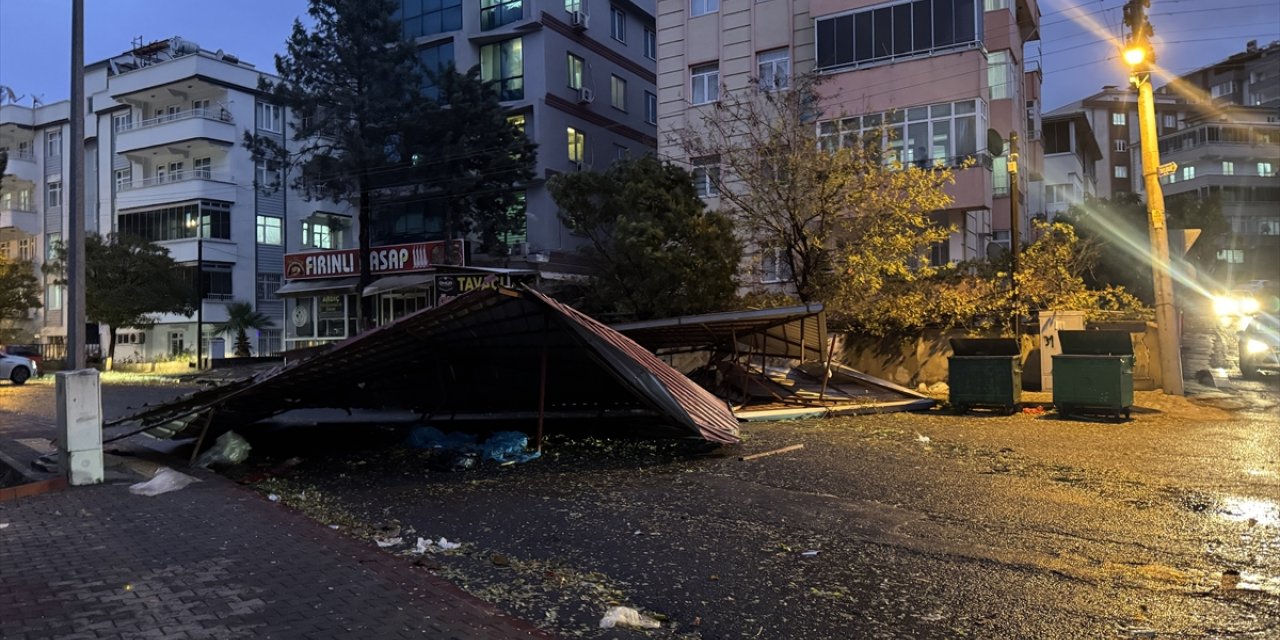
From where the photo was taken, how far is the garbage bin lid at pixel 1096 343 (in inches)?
530

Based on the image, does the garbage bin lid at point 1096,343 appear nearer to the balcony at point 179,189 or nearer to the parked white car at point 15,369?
the parked white car at point 15,369

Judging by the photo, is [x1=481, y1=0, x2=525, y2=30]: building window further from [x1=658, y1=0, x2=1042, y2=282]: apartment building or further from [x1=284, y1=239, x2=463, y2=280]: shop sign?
[x1=284, y1=239, x2=463, y2=280]: shop sign

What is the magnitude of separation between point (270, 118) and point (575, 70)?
20.4 meters

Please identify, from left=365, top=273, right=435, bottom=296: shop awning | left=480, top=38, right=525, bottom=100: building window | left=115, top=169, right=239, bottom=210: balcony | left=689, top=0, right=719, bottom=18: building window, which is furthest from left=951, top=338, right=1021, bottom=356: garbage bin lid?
left=115, top=169, right=239, bottom=210: balcony

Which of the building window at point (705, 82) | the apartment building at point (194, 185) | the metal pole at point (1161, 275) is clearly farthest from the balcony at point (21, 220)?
the metal pole at point (1161, 275)

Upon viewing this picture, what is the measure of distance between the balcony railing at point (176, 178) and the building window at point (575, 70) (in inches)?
817

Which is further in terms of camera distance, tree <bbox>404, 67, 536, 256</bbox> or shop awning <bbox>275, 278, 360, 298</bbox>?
shop awning <bbox>275, 278, 360, 298</bbox>

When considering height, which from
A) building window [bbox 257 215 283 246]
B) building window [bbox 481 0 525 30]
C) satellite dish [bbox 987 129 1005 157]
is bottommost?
satellite dish [bbox 987 129 1005 157]

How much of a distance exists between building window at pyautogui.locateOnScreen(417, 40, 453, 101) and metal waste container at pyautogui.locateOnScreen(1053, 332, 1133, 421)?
26650 millimetres

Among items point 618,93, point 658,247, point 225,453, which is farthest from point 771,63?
point 225,453

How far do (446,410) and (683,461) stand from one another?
17.5 feet

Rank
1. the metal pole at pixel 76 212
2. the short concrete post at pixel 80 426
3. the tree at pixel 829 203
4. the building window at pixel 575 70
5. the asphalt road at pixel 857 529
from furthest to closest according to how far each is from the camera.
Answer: the building window at pixel 575 70
the tree at pixel 829 203
the metal pole at pixel 76 212
the short concrete post at pixel 80 426
the asphalt road at pixel 857 529

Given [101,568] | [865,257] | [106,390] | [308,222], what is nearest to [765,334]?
[865,257]

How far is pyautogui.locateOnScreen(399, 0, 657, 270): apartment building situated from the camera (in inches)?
1254
